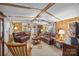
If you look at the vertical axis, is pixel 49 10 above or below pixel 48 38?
above

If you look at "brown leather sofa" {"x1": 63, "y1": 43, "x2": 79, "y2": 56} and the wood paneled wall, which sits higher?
the wood paneled wall

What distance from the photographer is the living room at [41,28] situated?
2.91 meters

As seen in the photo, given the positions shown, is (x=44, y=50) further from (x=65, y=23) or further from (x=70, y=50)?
(x=65, y=23)

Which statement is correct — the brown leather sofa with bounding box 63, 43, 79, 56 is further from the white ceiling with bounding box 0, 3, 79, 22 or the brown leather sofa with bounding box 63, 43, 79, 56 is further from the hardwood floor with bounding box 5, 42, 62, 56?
the white ceiling with bounding box 0, 3, 79, 22

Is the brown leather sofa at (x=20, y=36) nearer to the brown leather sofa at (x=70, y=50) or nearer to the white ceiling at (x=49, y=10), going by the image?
the white ceiling at (x=49, y=10)

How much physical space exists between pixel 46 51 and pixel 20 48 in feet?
1.70

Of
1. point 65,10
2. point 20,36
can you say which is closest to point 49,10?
point 65,10

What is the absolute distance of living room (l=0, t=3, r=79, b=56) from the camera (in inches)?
114

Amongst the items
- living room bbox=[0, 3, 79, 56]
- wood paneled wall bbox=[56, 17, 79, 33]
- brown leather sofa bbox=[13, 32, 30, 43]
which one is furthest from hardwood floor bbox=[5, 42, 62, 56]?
wood paneled wall bbox=[56, 17, 79, 33]

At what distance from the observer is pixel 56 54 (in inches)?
119

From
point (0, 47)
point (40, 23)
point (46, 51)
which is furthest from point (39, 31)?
point (0, 47)

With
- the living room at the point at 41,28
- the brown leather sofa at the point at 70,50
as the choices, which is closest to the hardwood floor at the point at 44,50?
the living room at the point at 41,28

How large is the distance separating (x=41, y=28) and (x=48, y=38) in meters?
0.24

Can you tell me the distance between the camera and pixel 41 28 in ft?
9.79
